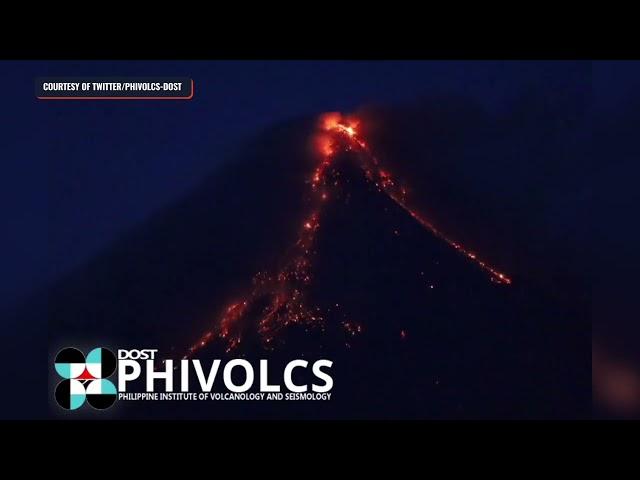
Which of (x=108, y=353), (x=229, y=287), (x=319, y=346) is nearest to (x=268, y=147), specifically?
(x=229, y=287)

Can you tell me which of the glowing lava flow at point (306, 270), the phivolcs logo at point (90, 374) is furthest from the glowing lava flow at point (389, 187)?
the phivolcs logo at point (90, 374)

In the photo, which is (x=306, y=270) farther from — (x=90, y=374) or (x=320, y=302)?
(x=90, y=374)

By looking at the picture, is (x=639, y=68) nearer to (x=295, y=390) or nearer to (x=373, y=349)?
(x=373, y=349)

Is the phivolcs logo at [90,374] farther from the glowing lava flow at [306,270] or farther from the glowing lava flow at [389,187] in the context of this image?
the glowing lava flow at [389,187]

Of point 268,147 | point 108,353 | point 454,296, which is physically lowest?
point 108,353

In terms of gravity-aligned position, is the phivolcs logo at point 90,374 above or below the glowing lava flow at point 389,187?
below

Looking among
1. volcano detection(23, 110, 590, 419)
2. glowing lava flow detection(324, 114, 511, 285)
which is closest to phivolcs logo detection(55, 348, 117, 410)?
volcano detection(23, 110, 590, 419)

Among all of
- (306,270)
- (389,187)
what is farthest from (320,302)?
(389,187)
